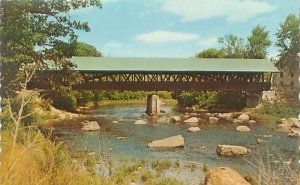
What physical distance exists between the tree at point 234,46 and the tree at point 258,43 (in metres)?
0.89

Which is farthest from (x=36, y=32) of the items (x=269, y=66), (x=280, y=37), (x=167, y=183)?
(x=280, y=37)

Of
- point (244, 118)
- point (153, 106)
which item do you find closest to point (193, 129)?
point (244, 118)

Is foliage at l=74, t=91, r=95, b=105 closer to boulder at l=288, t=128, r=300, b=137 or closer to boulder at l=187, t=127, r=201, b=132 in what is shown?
boulder at l=187, t=127, r=201, b=132

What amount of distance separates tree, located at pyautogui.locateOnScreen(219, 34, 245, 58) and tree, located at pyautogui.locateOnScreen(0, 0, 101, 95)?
19510 millimetres

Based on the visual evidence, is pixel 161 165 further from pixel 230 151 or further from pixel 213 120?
pixel 213 120

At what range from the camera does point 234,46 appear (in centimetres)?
3272

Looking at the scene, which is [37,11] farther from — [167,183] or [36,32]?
[167,183]

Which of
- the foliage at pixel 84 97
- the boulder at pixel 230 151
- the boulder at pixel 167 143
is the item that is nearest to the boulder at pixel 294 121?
the boulder at pixel 230 151

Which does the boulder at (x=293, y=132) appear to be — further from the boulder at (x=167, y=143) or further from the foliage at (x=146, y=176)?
the foliage at (x=146, y=176)

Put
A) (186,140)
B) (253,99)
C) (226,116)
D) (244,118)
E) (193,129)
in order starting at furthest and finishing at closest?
1. (253,99)
2. (226,116)
3. (244,118)
4. (193,129)
5. (186,140)

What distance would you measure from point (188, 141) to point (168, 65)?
9136mm

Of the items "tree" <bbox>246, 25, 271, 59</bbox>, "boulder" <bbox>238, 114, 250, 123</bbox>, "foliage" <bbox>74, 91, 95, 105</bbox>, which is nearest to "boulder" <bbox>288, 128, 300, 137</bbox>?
"boulder" <bbox>238, 114, 250, 123</bbox>

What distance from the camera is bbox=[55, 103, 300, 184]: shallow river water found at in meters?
13.3

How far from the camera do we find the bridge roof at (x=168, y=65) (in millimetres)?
24547
